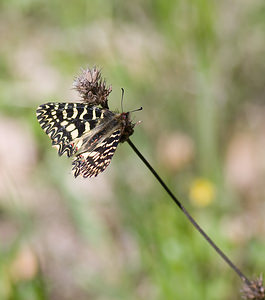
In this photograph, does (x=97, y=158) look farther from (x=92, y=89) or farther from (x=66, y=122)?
(x=66, y=122)

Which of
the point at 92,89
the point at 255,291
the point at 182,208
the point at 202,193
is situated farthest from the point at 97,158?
the point at 202,193

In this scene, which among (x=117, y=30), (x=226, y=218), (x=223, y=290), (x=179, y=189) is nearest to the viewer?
(x=223, y=290)

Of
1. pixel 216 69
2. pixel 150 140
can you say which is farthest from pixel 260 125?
pixel 150 140

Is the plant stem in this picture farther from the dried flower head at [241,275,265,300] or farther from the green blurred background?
the green blurred background

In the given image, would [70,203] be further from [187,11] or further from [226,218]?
[187,11]

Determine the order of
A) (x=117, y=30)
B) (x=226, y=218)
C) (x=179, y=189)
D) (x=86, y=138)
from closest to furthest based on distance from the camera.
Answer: (x=86, y=138)
(x=226, y=218)
(x=179, y=189)
(x=117, y=30)

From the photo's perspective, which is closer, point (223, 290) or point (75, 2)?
point (223, 290)

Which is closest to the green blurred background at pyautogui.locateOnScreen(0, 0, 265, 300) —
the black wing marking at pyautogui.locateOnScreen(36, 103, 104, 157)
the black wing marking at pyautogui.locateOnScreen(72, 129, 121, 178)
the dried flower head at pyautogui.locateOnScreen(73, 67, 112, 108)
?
the black wing marking at pyautogui.locateOnScreen(36, 103, 104, 157)
